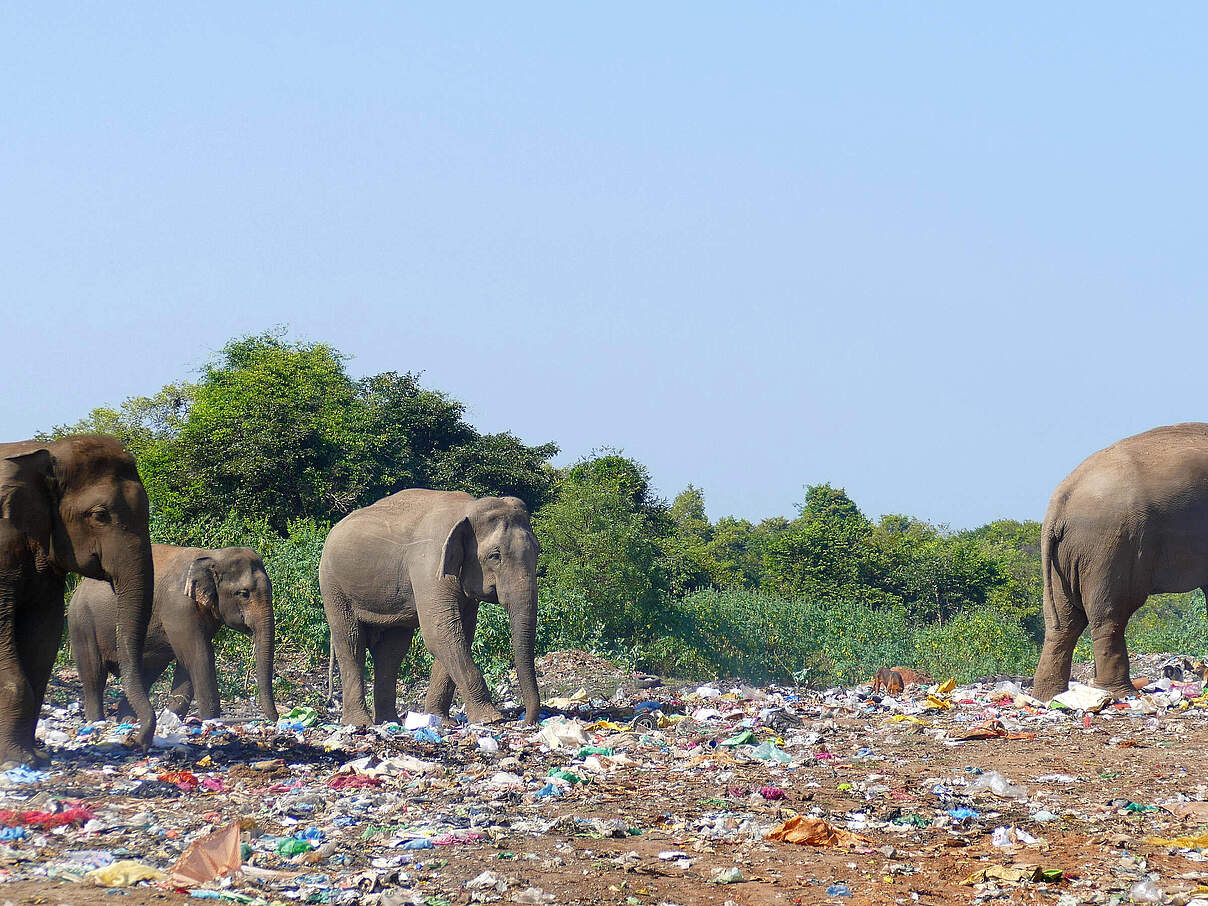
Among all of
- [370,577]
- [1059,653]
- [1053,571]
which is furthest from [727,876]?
[370,577]

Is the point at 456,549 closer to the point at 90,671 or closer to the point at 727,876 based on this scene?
the point at 90,671

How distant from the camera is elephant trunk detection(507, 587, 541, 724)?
12000 mm

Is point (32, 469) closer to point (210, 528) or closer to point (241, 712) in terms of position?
point (241, 712)

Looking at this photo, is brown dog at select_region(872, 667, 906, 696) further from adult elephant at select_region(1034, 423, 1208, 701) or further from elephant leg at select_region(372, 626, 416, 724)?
elephant leg at select_region(372, 626, 416, 724)

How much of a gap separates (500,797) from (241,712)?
834cm

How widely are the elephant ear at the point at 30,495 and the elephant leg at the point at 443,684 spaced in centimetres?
478

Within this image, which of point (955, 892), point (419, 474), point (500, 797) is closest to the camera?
point (955, 892)

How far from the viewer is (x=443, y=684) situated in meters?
13.3

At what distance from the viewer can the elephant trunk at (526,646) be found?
39.4 ft

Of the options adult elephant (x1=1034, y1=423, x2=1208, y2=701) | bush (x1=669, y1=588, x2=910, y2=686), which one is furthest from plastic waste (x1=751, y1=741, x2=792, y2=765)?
bush (x1=669, y1=588, x2=910, y2=686)

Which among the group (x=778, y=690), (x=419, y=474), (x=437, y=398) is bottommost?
(x=778, y=690)

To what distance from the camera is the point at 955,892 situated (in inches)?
241

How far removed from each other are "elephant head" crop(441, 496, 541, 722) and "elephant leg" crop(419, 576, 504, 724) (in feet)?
0.57

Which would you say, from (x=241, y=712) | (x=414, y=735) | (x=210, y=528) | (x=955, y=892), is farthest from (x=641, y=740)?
(x=210, y=528)
